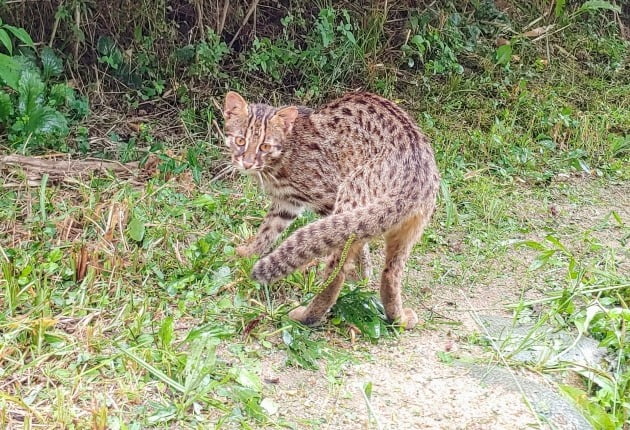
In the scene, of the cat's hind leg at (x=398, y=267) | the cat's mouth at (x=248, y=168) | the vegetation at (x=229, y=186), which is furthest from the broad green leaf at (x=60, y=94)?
the cat's hind leg at (x=398, y=267)

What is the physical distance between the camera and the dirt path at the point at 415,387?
12.9 feet

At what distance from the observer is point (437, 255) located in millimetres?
6008

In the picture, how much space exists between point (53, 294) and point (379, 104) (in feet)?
7.97

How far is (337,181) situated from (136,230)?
1.32 meters

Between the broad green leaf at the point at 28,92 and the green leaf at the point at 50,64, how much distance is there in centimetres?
40

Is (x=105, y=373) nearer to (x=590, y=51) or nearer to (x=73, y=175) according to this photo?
(x=73, y=175)

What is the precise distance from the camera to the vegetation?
4.05 meters

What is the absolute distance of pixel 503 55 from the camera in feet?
28.0

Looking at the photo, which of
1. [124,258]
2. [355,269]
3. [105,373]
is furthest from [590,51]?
[105,373]

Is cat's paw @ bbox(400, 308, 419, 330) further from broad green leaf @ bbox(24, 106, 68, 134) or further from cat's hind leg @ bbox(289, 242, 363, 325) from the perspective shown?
broad green leaf @ bbox(24, 106, 68, 134)

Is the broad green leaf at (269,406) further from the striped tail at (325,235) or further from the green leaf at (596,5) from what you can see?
the green leaf at (596,5)

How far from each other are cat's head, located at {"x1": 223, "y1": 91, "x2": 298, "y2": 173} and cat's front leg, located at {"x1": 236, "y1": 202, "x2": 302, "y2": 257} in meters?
0.35

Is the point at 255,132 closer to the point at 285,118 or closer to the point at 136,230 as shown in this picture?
the point at 285,118

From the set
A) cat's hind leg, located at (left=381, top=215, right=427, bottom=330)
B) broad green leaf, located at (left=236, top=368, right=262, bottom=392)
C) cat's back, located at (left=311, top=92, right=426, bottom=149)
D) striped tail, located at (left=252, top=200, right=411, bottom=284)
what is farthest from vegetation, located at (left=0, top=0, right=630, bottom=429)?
cat's back, located at (left=311, top=92, right=426, bottom=149)
